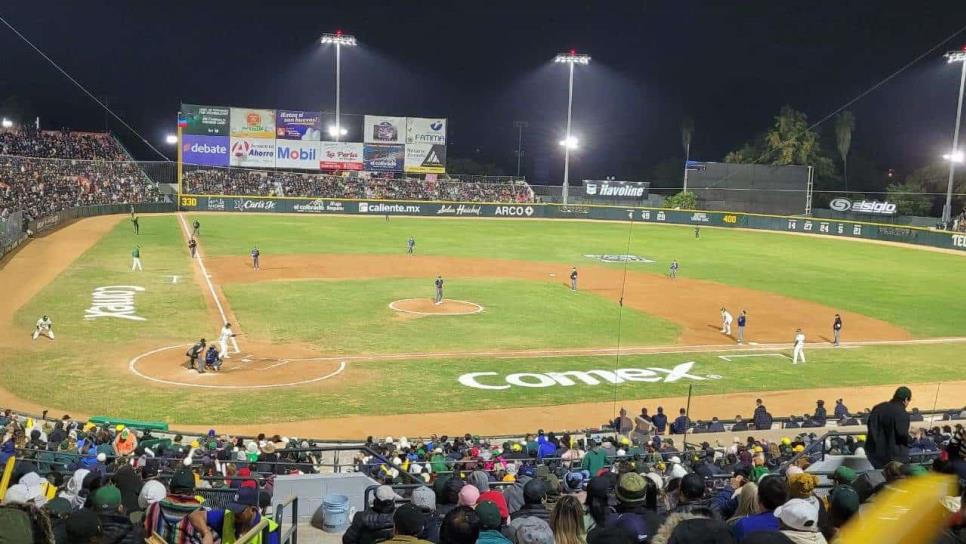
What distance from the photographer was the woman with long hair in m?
5.45

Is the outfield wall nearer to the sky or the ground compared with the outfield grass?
nearer to the sky

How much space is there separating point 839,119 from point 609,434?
101457mm

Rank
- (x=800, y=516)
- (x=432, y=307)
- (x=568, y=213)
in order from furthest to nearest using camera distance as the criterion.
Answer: (x=568, y=213) < (x=432, y=307) < (x=800, y=516)

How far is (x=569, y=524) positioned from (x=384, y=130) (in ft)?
288

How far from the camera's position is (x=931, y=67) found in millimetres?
97125

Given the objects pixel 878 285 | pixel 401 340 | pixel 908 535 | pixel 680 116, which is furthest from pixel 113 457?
pixel 680 116

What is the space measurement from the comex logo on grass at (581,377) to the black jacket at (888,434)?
15.1 m

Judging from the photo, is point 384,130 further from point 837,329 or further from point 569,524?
point 569,524

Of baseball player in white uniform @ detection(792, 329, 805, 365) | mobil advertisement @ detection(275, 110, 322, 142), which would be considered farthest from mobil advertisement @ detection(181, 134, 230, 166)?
baseball player in white uniform @ detection(792, 329, 805, 365)

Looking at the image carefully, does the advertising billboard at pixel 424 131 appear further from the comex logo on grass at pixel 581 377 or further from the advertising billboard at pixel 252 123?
the comex logo on grass at pixel 581 377

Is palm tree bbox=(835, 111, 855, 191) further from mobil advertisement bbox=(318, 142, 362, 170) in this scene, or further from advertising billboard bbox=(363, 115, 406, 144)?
mobil advertisement bbox=(318, 142, 362, 170)

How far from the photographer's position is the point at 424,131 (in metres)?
91.4

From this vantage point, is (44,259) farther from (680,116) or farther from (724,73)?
(680,116)

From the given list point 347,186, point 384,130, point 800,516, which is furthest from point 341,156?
point 800,516
